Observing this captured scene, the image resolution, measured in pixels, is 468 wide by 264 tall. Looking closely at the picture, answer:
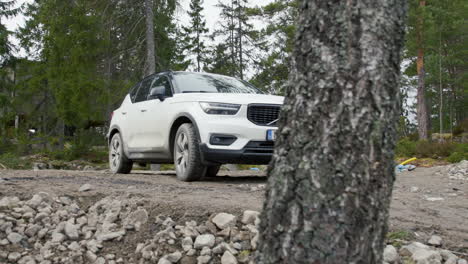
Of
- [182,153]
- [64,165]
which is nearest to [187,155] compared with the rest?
[182,153]

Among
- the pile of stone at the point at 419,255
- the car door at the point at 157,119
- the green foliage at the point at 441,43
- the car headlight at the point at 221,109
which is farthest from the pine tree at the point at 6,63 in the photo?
the pile of stone at the point at 419,255

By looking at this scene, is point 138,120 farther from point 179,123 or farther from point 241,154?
point 241,154

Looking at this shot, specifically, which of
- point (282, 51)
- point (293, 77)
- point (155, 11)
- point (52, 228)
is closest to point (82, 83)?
point (155, 11)

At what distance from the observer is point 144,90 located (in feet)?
27.5

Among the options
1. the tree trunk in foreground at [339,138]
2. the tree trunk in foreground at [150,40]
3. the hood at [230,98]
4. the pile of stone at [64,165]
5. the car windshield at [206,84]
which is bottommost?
the pile of stone at [64,165]

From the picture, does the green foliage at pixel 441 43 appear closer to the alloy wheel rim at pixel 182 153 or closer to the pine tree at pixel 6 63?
the alloy wheel rim at pixel 182 153

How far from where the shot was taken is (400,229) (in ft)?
13.0

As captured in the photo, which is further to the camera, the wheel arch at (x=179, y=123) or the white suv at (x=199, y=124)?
the wheel arch at (x=179, y=123)

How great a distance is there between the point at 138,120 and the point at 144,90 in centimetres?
72

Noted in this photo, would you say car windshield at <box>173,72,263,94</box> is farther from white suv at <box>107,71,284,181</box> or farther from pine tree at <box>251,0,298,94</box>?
pine tree at <box>251,0,298,94</box>

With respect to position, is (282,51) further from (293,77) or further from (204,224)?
(293,77)

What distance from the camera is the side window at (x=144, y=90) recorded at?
821 cm

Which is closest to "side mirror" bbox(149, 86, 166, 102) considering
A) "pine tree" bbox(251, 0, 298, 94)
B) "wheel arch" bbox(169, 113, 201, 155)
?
"wheel arch" bbox(169, 113, 201, 155)

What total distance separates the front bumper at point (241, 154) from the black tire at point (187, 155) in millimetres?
197
